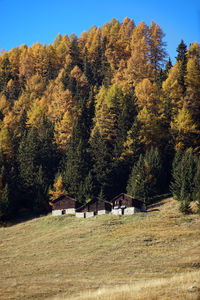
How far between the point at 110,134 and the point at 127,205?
2701 cm

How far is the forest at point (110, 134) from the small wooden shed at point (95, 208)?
6.13 meters

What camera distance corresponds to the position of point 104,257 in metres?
42.8

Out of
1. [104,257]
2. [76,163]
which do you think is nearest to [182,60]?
[76,163]

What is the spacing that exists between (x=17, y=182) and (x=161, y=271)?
57495 millimetres

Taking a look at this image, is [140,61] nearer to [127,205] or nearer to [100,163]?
[100,163]

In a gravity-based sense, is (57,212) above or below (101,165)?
below

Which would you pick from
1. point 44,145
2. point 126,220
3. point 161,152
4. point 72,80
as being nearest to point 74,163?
point 44,145

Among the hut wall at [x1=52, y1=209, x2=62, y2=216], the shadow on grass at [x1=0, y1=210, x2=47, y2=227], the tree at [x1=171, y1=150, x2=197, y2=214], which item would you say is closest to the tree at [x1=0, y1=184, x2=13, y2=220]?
the shadow on grass at [x1=0, y1=210, x2=47, y2=227]

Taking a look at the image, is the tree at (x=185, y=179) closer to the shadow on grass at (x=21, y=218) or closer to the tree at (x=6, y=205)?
the shadow on grass at (x=21, y=218)

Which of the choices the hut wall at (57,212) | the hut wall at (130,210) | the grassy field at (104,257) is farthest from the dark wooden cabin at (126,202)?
the hut wall at (57,212)

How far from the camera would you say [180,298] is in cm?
2280

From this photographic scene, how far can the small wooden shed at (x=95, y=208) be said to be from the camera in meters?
69.6

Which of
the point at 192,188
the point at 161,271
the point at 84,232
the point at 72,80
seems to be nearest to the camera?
the point at 161,271

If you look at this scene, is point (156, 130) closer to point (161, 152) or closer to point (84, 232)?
point (161, 152)
